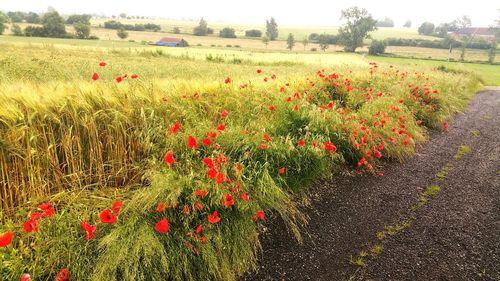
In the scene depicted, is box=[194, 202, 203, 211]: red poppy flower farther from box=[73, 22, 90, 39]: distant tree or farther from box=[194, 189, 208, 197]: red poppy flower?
box=[73, 22, 90, 39]: distant tree

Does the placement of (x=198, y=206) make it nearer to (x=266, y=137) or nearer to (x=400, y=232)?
(x=266, y=137)

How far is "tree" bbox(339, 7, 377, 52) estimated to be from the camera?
235ft

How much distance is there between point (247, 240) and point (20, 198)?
7.85 ft

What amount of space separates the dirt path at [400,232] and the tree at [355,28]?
2819 inches

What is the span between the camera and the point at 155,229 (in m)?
2.91

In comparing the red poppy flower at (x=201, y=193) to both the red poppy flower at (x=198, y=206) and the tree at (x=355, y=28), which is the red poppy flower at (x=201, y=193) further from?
the tree at (x=355, y=28)

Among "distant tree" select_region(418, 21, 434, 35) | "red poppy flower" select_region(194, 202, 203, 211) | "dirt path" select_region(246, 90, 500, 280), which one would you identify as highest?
"distant tree" select_region(418, 21, 434, 35)

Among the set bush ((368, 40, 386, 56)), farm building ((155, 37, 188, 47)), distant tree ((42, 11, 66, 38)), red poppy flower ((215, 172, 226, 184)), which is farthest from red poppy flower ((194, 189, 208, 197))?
bush ((368, 40, 386, 56))

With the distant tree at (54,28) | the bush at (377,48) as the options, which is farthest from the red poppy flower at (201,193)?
the bush at (377,48)

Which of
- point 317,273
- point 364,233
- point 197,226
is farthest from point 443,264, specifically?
point 197,226

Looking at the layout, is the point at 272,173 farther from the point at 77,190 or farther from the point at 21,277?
the point at 21,277

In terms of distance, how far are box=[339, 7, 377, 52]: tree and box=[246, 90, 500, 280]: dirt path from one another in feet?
235

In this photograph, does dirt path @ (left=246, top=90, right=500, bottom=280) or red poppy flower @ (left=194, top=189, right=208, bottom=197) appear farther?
dirt path @ (left=246, top=90, right=500, bottom=280)

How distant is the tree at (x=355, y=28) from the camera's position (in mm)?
71500
